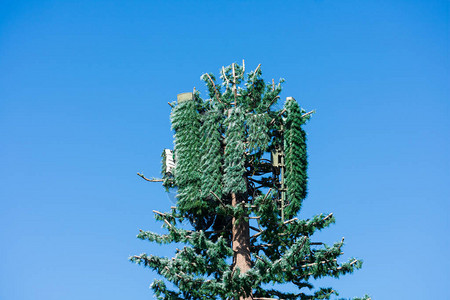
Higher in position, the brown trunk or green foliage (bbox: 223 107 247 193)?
green foliage (bbox: 223 107 247 193)

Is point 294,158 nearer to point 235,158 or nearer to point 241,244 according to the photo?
point 235,158

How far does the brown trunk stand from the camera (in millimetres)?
22500

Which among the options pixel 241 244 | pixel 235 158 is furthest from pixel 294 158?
pixel 241 244

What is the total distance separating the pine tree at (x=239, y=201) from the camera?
21.7 metres

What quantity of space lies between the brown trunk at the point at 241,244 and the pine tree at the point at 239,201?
33 mm

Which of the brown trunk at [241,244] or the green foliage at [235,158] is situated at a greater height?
the green foliage at [235,158]

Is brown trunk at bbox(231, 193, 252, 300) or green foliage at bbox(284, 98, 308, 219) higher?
green foliage at bbox(284, 98, 308, 219)

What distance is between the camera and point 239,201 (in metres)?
23.2

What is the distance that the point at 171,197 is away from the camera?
2366 cm

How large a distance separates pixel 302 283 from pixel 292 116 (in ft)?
17.9

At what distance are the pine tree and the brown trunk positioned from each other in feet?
0.11

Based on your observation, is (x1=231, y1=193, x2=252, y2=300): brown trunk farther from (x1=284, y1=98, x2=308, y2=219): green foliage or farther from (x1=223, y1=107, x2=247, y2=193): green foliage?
(x1=284, y1=98, x2=308, y2=219): green foliage

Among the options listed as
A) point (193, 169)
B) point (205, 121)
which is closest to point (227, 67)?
point (205, 121)

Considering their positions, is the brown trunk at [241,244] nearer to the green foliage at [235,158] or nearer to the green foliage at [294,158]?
the green foliage at [235,158]
